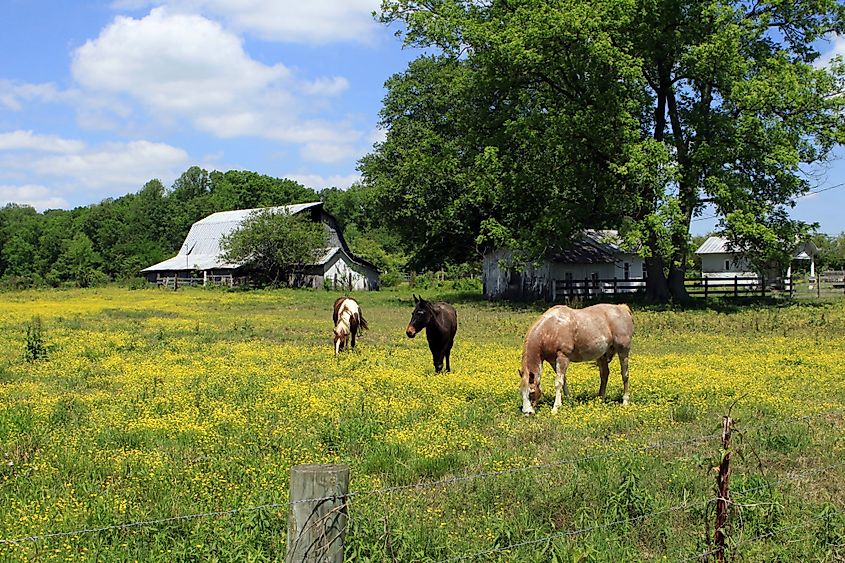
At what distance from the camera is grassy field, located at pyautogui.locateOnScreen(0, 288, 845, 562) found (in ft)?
19.9

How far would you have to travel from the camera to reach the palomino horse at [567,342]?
11.9 metres

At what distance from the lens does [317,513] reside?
4211 millimetres

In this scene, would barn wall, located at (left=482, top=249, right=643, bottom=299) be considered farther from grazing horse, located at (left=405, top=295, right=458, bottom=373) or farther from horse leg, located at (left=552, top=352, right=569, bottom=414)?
horse leg, located at (left=552, top=352, right=569, bottom=414)

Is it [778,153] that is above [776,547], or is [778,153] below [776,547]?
above

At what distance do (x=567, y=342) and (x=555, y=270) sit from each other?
3412cm

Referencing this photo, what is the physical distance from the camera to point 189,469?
7930 millimetres

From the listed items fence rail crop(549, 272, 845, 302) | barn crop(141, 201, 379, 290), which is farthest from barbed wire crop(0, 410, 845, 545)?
barn crop(141, 201, 379, 290)

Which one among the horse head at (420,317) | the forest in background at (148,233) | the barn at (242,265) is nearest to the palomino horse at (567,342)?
the horse head at (420,317)

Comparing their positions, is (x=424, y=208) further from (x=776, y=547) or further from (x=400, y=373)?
(x=776, y=547)

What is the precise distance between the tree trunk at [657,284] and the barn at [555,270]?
15.1 ft

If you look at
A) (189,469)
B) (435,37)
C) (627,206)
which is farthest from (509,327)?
(189,469)

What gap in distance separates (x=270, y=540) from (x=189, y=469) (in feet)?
7.87

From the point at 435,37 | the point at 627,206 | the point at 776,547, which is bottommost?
the point at 776,547

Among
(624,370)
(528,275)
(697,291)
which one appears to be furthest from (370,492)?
(697,291)
